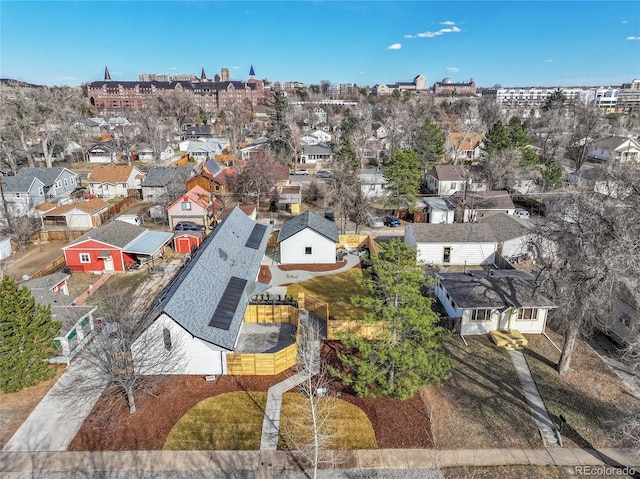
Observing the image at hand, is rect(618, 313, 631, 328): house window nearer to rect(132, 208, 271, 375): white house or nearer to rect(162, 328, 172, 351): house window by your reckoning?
rect(132, 208, 271, 375): white house

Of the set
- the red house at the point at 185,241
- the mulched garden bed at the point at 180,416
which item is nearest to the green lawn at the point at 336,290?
the mulched garden bed at the point at 180,416

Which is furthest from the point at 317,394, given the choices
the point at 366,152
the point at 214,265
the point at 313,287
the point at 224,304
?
the point at 366,152

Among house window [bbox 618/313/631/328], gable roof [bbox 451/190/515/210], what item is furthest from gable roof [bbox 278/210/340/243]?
house window [bbox 618/313/631/328]

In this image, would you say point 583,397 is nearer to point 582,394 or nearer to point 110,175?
point 582,394

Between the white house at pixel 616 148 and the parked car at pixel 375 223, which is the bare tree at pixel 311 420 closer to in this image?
the parked car at pixel 375 223

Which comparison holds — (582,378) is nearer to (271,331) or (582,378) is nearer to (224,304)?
(271,331)
